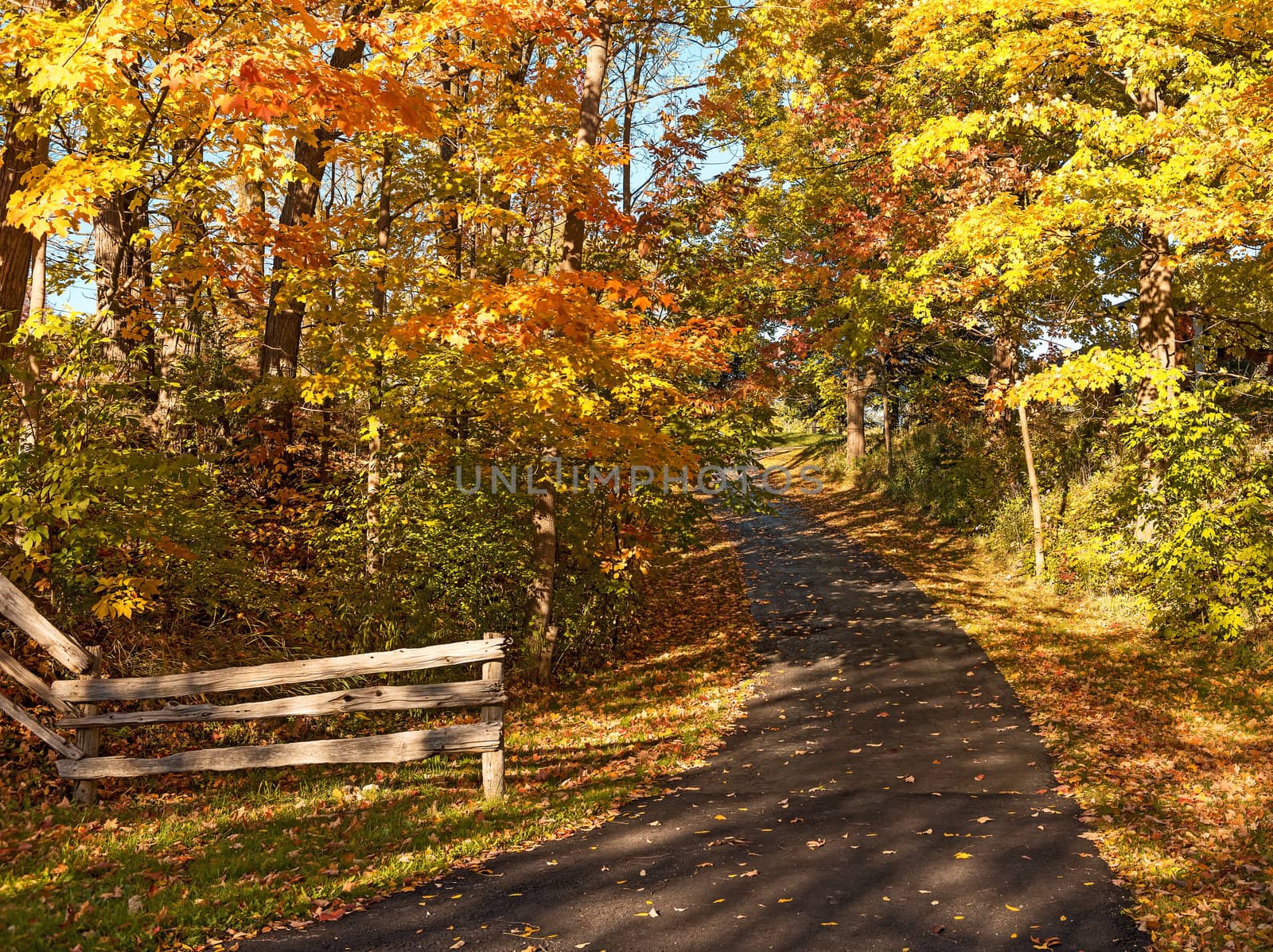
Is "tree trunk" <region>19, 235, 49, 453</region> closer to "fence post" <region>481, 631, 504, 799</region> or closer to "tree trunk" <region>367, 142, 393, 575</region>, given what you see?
"tree trunk" <region>367, 142, 393, 575</region>

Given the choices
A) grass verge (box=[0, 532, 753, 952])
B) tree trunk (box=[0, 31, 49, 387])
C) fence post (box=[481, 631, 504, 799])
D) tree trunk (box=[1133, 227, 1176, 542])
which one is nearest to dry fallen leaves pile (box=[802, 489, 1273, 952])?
tree trunk (box=[1133, 227, 1176, 542])

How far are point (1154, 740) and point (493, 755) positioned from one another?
7.39m

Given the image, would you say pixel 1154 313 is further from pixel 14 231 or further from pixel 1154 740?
pixel 14 231

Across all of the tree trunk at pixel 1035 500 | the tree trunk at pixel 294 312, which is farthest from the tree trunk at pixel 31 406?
the tree trunk at pixel 1035 500

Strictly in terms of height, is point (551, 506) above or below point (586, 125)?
below

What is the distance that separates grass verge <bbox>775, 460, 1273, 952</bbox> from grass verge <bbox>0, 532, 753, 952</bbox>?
431 cm

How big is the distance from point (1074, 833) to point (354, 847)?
5.97 m

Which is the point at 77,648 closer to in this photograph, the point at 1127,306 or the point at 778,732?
the point at 778,732

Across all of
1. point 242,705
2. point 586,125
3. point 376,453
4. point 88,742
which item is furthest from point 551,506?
point 88,742

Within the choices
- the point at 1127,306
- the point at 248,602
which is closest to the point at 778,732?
the point at 248,602

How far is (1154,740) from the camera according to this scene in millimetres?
9617

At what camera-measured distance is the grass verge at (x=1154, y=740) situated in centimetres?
588

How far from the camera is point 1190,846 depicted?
267 inches

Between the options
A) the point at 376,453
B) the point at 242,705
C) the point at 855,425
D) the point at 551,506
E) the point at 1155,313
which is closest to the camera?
the point at 242,705
